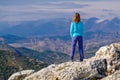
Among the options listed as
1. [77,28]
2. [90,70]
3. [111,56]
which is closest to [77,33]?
[77,28]

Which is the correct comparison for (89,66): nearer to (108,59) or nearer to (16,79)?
(108,59)

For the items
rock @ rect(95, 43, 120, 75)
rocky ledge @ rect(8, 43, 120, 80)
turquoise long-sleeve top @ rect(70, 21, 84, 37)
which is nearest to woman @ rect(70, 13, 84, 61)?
turquoise long-sleeve top @ rect(70, 21, 84, 37)

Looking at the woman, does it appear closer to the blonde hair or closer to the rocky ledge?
the blonde hair

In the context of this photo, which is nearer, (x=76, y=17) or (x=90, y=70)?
(x=90, y=70)

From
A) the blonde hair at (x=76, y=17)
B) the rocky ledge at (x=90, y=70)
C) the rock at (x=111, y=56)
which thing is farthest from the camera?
the blonde hair at (x=76, y=17)

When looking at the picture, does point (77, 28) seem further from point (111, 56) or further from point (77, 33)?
point (111, 56)

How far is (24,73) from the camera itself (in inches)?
1292

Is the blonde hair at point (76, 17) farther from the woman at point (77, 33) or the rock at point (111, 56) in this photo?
the rock at point (111, 56)

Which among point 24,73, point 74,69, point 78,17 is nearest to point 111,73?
point 74,69

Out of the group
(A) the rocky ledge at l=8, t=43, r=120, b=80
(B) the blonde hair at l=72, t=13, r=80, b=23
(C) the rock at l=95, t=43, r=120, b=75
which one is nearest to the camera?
(A) the rocky ledge at l=8, t=43, r=120, b=80

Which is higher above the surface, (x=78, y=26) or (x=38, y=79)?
(x=78, y=26)

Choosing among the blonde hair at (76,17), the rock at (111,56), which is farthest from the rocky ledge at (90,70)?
the blonde hair at (76,17)

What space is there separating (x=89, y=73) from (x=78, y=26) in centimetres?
823

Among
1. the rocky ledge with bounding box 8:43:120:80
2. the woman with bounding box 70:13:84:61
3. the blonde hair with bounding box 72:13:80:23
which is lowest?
the rocky ledge with bounding box 8:43:120:80
